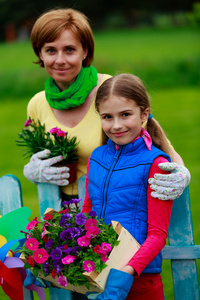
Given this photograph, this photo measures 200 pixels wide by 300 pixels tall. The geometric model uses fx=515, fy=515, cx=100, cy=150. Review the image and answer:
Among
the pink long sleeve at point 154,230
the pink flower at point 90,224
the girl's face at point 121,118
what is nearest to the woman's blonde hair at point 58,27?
the girl's face at point 121,118

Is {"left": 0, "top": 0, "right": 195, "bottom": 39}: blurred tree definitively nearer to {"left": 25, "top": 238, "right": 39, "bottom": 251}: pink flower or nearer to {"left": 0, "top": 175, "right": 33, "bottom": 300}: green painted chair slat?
{"left": 0, "top": 175, "right": 33, "bottom": 300}: green painted chair slat

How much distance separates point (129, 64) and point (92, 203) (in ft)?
34.6

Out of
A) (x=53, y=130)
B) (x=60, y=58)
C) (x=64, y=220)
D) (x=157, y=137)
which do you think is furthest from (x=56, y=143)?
(x=64, y=220)

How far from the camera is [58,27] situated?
9.46ft

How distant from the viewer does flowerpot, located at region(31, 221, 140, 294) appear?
2.07 metres

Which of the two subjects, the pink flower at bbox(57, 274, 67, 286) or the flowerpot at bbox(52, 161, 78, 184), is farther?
the flowerpot at bbox(52, 161, 78, 184)

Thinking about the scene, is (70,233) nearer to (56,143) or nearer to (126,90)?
(126,90)

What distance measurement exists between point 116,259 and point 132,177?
0.39 metres

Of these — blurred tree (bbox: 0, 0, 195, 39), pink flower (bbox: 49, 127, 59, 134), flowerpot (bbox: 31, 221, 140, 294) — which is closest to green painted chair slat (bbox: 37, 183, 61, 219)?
pink flower (bbox: 49, 127, 59, 134)

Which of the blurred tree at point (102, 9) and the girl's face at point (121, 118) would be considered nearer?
the girl's face at point (121, 118)

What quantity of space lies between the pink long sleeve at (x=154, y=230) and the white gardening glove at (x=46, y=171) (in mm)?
714

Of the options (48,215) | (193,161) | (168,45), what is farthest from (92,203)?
(168,45)

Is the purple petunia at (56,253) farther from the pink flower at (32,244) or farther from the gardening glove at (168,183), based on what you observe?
the gardening glove at (168,183)

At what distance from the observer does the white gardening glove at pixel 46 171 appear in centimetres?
286
